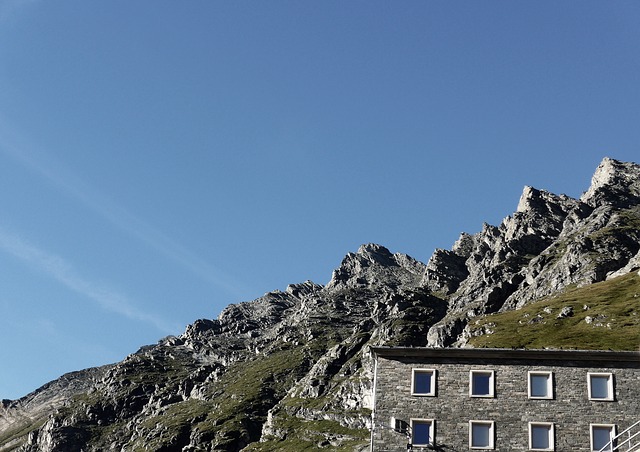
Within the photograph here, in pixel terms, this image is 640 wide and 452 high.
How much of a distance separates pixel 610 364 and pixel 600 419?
4.08m

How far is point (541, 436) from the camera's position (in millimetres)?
55906

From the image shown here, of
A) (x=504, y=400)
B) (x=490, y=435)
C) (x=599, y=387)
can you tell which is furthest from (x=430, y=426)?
(x=599, y=387)

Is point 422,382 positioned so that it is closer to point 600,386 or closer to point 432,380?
point 432,380

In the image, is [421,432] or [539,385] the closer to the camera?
[421,432]

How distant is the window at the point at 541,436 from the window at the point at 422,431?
270 inches

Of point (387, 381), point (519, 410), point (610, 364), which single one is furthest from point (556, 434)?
point (387, 381)

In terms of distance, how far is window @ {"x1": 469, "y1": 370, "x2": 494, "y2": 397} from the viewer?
5788cm

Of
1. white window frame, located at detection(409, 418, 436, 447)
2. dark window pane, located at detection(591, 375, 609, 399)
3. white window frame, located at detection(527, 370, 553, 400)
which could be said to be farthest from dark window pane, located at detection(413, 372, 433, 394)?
dark window pane, located at detection(591, 375, 609, 399)

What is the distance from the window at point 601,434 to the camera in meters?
55.2

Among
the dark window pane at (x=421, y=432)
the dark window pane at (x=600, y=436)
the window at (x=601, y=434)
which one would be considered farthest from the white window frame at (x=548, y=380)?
the dark window pane at (x=421, y=432)

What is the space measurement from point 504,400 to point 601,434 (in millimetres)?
6853

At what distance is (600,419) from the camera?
55906 millimetres

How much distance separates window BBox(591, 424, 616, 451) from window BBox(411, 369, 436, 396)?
444 inches

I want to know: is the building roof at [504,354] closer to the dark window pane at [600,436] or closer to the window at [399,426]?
the window at [399,426]
